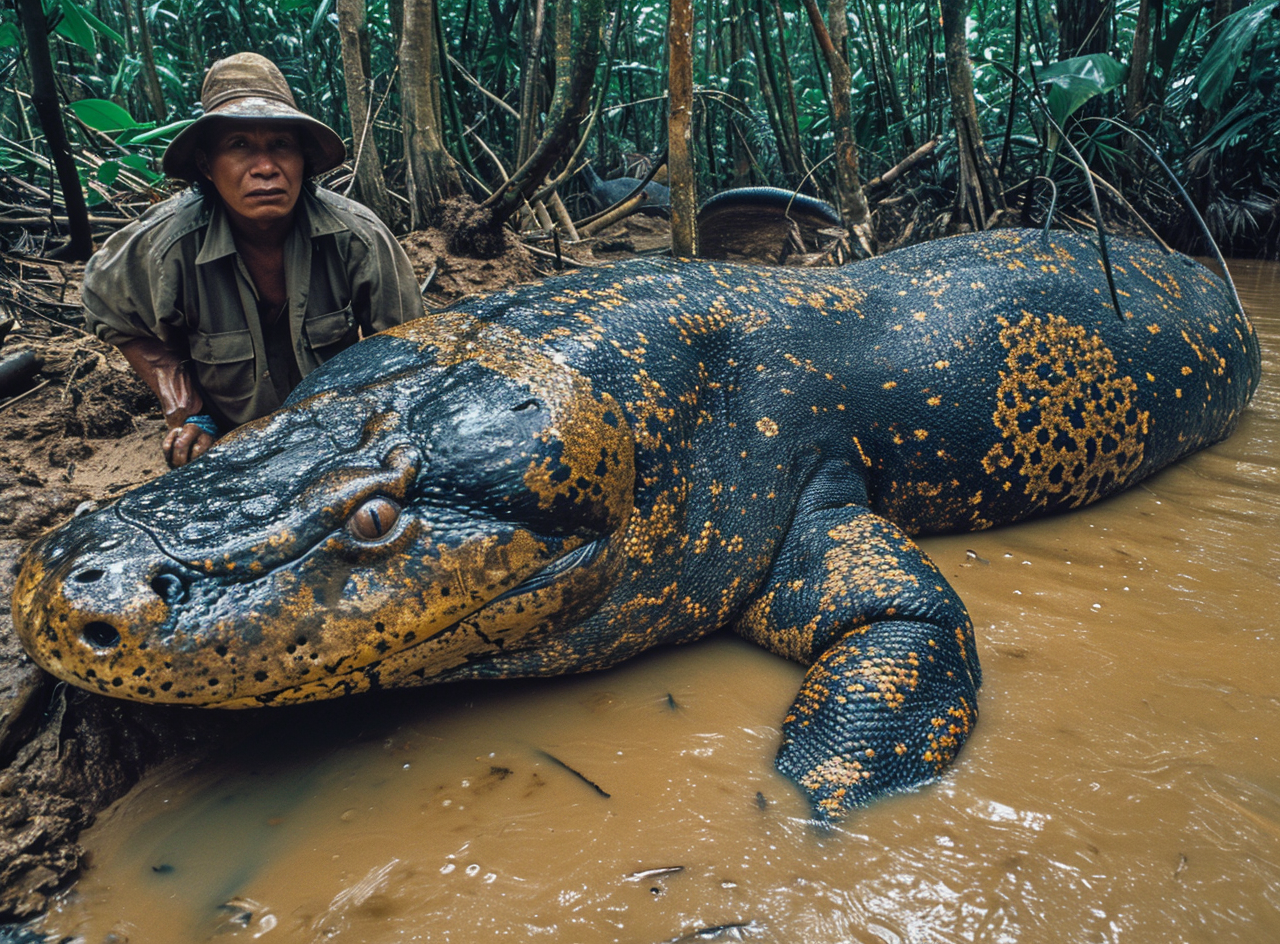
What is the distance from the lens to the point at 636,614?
2.04 m

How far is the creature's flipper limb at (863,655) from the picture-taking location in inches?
68.5

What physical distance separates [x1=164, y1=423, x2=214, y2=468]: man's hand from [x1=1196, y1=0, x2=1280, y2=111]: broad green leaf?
6.89 metres

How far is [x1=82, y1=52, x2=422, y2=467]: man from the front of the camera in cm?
283

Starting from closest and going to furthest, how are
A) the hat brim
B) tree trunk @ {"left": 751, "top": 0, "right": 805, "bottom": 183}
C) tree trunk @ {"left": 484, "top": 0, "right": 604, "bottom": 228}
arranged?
the hat brim → tree trunk @ {"left": 484, "top": 0, "right": 604, "bottom": 228} → tree trunk @ {"left": 751, "top": 0, "right": 805, "bottom": 183}

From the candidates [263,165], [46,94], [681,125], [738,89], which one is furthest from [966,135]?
[738,89]

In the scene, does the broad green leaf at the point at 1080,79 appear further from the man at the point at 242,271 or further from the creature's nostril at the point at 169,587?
the creature's nostril at the point at 169,587

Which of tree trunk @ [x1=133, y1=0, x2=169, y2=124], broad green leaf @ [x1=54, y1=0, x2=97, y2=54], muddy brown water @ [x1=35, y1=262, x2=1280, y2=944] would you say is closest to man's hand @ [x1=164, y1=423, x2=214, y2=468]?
muddy brown water @ [x1=35, y1=262, x2=1280, y2=944]

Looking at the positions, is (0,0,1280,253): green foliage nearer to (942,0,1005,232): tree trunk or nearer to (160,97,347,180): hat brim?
(942,0,1005,232): tree trunk

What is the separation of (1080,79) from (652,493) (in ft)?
11.4

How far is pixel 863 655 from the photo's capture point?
6.25 ft

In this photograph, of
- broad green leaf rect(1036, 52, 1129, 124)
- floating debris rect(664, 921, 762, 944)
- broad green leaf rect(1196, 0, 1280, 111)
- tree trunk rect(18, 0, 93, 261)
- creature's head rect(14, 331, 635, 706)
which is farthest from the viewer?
broad green leaf rect(1196, 0, 1280, 111)

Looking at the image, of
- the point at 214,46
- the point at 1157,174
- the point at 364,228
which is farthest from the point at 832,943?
the point at 214,46

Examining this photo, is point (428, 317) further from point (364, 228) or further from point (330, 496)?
point (364, 228)

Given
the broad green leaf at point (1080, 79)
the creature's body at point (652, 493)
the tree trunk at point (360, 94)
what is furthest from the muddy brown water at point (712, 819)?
the tree trunk at point (360, 94)
